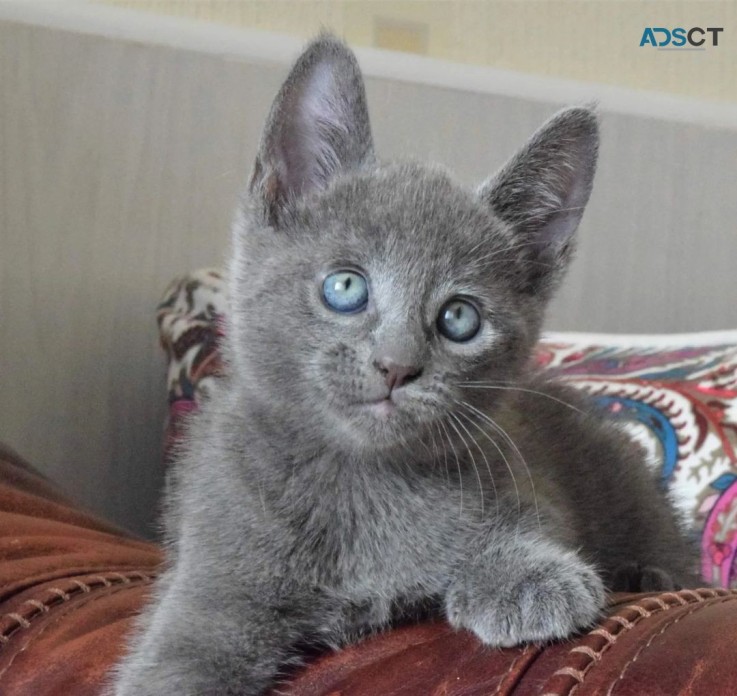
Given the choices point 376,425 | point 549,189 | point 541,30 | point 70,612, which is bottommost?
point 70,612

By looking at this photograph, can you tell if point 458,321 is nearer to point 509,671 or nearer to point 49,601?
point 509,671

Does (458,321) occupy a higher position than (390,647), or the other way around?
(458,321)

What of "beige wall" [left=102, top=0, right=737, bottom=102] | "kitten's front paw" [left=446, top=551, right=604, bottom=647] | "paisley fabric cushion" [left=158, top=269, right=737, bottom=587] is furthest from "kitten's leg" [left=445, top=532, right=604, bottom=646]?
"beige wall" [left=102, top=0, right=737, bottom=102]

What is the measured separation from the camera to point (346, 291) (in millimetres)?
708

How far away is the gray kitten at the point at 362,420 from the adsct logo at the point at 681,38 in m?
1.41

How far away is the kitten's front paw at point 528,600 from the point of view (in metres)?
0.58

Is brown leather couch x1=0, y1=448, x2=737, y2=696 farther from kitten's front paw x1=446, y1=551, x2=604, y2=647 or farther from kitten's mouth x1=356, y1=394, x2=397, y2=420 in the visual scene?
kitten's mouth x1=356, y1=394, x2=397, y2=420

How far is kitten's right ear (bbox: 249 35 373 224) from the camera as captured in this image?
2.57ft

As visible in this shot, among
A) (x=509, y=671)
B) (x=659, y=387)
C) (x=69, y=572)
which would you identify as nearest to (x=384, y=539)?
(x=509, y=671)

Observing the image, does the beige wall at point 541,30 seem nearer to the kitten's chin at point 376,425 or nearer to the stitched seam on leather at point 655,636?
the kitten's chin at point 376,425

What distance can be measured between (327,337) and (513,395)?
239 mm

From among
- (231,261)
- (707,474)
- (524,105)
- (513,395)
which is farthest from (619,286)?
(231,261)

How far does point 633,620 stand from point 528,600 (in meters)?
0.09

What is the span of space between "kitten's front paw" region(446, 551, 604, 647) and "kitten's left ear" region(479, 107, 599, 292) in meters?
0.29
